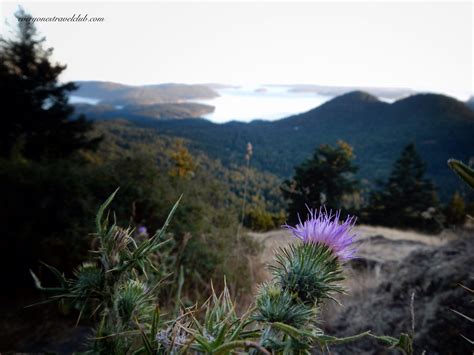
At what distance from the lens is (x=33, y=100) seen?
889 inches

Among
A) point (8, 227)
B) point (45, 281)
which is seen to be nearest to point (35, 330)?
point (45, 281)

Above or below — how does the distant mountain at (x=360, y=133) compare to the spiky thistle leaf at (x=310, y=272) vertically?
below

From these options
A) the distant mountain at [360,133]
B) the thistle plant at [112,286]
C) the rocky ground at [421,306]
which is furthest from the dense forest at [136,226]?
the distant mountain at [360,133]

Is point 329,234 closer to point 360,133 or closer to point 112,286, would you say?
point 112,286

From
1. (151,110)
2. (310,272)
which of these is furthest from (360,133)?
(310,272)

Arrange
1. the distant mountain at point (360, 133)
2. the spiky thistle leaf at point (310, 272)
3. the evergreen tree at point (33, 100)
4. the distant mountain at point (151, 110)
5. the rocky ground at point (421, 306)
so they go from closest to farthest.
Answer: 1. the spiky thistle leaf at point (310, 272)
2. the rocky ground at point (421, 306)
3. the evergreen tree at point (33, 100)
4. the distant mountain at point (360, 133)
5. the distant mountain at point (151, 110)

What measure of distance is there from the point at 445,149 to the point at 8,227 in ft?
369

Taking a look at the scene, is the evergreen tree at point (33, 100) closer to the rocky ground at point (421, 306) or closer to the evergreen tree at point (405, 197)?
the rocky ground at point (421, 306)

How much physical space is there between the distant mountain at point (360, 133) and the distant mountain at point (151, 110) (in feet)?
7.45

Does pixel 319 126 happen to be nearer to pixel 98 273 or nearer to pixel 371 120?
pixel 371 120

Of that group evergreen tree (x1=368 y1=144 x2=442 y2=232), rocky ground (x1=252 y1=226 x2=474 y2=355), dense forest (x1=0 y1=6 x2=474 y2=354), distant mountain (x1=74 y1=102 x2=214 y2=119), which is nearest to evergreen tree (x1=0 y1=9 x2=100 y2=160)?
dense forest (x1=0 y1=6 x2=474 y2=354)

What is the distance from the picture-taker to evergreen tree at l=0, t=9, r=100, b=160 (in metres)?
20.8

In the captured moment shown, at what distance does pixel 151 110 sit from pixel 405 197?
89.2 metres

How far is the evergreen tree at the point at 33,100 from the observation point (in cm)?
2075
